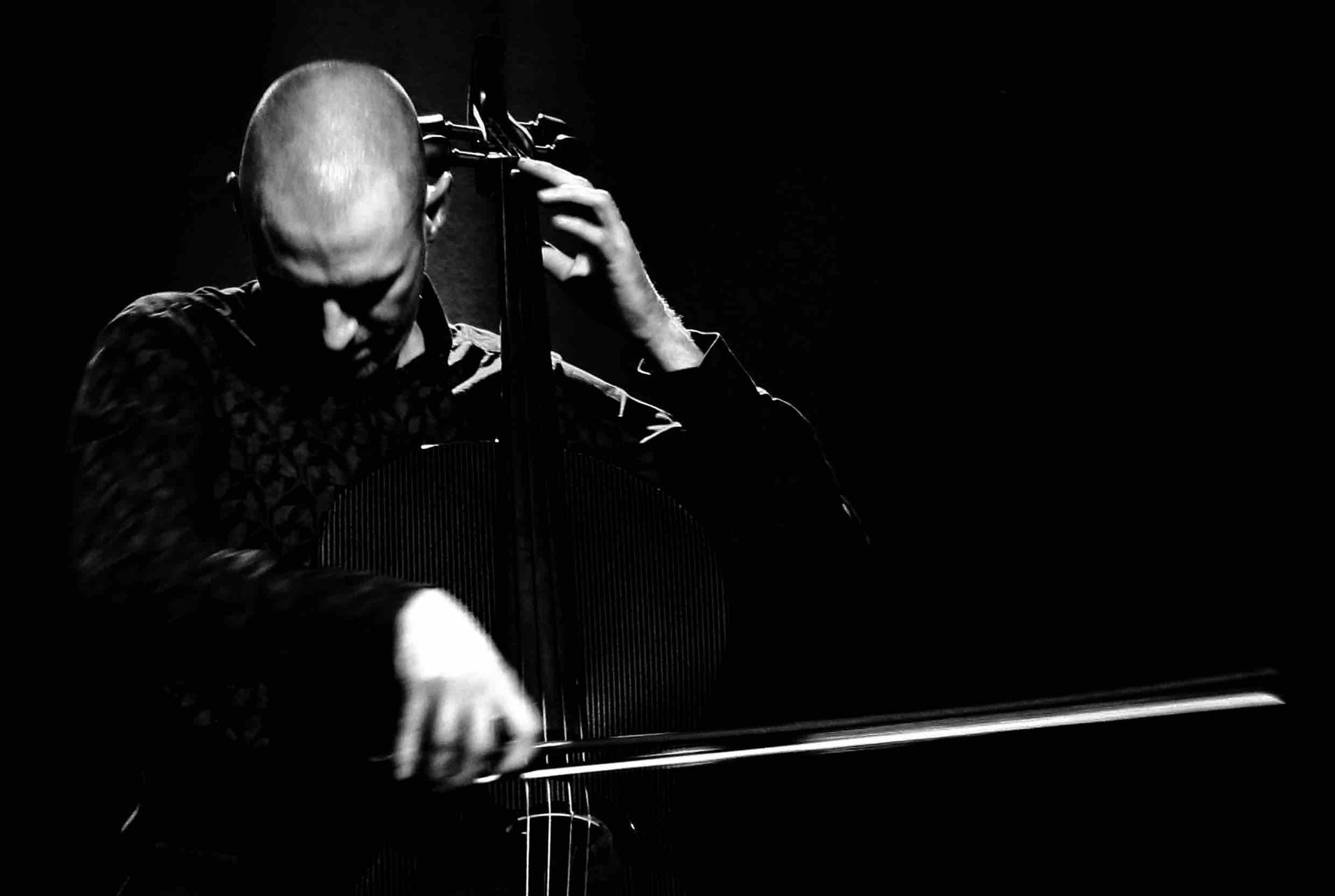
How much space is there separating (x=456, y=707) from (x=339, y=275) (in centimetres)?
41

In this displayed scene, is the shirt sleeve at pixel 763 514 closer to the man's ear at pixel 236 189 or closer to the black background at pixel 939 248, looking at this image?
the black background at pixel 939 248

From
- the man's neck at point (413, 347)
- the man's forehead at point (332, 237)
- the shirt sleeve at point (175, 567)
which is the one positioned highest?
the man's forehead at point (332, 237)

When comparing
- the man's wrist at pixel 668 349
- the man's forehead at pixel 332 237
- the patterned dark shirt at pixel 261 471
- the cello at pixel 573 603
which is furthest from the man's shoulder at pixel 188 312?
the man's wrist at pixel 668 349

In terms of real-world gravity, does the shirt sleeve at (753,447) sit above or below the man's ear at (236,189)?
below

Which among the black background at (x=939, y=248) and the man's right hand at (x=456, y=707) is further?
the black background at (x=939, y=248)

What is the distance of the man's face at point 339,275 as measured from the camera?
2.47 ft

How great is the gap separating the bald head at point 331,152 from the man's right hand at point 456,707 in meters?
0.39

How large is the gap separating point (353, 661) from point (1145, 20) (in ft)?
3.53

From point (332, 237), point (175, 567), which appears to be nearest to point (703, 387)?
point (332, 237)

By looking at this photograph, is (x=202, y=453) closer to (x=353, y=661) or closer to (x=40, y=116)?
(x=353, y=661)

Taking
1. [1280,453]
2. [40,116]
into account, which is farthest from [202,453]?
[1280,453]

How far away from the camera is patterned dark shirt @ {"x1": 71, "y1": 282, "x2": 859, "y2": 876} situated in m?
0.56

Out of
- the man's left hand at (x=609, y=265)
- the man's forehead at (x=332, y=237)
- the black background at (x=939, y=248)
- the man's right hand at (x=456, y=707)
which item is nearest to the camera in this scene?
the man's right hand at (x=456, y=707)

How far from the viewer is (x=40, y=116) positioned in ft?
3.52
